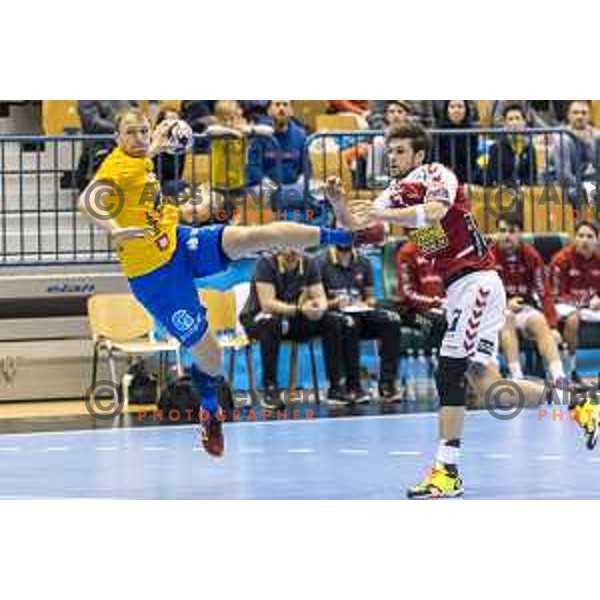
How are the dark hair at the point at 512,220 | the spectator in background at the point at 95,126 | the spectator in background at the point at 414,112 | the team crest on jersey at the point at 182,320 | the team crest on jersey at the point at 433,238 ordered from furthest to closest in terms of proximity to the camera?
the spectator in background at the point at 414,112
the spectator in background at the point at 95,126
the dark hair at the point at 512,220
the team crest on jersey at the point at 182,320
the team crest on jersey at the point at 433,238

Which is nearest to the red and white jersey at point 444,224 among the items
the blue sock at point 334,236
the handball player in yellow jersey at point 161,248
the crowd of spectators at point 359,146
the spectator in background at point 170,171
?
the blue sock at point 334,236

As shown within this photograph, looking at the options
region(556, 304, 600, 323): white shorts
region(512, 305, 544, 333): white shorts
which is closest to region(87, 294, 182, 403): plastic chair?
region(512, 305, 544, 333): white shorts

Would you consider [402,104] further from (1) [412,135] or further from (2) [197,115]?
(1) [412,135]

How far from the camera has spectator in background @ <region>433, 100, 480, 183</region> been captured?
17125mm

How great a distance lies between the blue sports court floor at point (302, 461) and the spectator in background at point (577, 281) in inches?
62.1

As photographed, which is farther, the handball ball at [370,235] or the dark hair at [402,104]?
the dark hair at [402,104]

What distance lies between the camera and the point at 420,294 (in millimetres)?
15656

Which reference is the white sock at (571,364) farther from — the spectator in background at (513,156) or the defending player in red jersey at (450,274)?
the defending player in red jersey at (450,274)

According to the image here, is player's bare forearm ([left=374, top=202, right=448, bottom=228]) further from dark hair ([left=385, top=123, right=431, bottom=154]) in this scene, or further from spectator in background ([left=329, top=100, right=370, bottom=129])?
spectator in background ([left=329, top=100, right=370, bottom=129])

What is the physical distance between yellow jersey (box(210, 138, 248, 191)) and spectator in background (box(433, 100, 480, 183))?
1760 mm

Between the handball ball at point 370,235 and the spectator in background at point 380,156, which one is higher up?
the spectator in background at point 380,156

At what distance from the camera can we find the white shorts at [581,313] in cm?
1614

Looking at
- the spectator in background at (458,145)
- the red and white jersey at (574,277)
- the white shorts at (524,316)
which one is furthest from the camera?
the spectator in background at (458,145)

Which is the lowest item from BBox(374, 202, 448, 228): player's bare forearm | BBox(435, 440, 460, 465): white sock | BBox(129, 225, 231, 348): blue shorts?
BBox(435, 440, 460, 465): white sock
